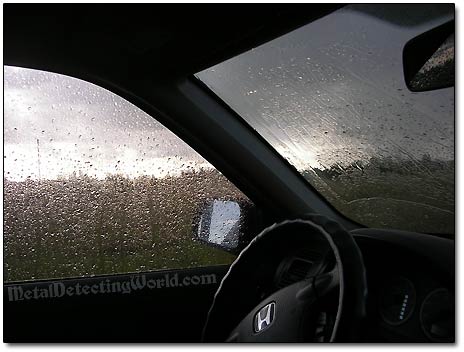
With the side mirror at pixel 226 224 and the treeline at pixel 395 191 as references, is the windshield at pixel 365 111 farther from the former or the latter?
the side mirror at pixel 226 224

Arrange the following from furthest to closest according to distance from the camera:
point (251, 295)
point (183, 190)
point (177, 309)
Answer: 1. point (177, 309)
2. point (183, 190)
3. point (251, 295)

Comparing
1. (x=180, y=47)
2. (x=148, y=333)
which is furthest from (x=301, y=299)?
(x=180, y=47)

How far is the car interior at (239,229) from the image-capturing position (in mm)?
1320

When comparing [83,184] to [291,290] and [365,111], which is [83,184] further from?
[365,111]

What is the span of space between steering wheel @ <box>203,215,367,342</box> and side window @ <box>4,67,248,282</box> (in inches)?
13.2

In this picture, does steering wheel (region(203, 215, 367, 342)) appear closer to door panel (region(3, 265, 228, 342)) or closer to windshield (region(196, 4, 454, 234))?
door panel (region(3, 265, 228, 342))

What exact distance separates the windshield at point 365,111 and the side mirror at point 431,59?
0.02m

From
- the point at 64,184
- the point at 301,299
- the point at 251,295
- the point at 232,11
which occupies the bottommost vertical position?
the point at 251,295

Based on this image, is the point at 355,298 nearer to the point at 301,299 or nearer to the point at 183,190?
the point at 301,299

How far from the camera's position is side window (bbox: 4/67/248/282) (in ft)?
5.69

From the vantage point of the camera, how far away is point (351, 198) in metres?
1.95

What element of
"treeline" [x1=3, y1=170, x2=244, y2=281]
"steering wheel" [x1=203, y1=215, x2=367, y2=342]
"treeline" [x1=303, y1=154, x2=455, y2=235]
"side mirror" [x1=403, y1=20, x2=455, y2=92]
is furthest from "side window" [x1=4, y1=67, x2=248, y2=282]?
"side mirror" [x1=403, y1=20, x2=455, y2=92]

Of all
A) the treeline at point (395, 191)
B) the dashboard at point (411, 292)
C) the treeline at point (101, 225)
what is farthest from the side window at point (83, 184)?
the dashboard at point (411, 292)

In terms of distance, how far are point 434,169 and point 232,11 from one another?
2.74 ft
